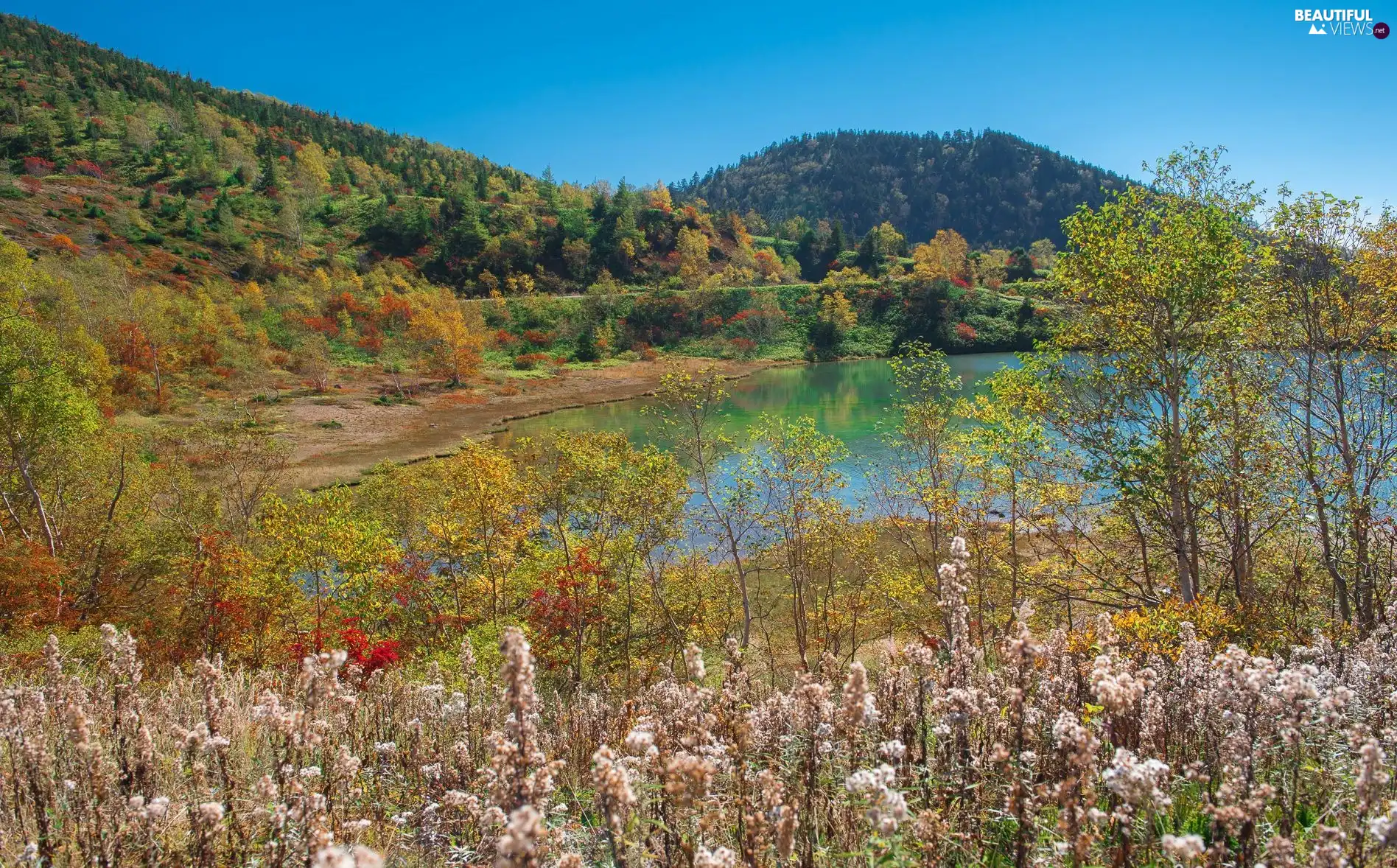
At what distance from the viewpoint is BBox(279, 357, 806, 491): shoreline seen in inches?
1795

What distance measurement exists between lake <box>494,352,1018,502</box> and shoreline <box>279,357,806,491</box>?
2.95 meters

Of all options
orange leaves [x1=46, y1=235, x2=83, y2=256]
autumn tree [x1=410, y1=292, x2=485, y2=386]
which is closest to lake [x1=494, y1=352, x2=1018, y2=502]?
autumn tree [x1=410, y1=292, x2=485, y2=386]

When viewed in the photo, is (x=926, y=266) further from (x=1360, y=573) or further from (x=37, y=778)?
(x=37, y=778)

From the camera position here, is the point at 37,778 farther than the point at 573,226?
No

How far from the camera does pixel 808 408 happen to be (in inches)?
2402

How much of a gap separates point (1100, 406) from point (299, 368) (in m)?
76.7

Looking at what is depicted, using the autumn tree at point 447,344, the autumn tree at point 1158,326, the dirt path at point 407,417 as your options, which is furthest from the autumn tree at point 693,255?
the autumn tree at point 1158,326

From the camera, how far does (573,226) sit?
458 feet

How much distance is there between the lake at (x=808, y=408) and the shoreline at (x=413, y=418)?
2953mm

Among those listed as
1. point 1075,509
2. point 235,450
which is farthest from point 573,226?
point 1075,509

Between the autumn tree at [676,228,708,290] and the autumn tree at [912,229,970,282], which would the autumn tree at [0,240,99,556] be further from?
the autumn tree at [912,229,970,282]

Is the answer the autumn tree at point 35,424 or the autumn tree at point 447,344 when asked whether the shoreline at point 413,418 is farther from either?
the autumn tree at point 35,424

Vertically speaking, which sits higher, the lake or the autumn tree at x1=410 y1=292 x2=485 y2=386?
the autumn tree at x1=410 y1=292 x2=485 y2=386

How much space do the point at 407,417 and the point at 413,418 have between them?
66cm
